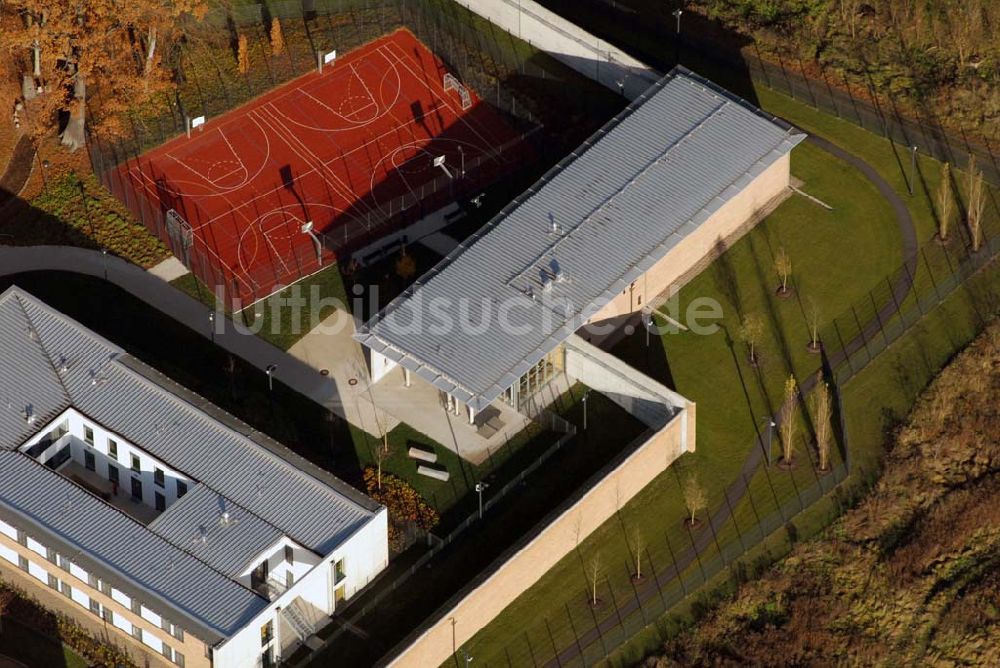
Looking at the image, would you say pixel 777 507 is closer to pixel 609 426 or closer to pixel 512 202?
pixel 609 426

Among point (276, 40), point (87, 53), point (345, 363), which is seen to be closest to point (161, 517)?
point (345, 363)

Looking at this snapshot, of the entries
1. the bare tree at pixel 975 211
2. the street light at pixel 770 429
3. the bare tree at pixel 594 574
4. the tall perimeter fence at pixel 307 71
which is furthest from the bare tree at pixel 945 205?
the bare tree at pixel 594 574

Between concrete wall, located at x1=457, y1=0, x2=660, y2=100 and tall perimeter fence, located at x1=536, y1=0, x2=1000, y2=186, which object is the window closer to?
concrete wall, located at x1=457, y1=0, x2=660, y2=100

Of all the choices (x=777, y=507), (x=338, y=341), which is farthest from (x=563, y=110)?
(x=777, y=507)

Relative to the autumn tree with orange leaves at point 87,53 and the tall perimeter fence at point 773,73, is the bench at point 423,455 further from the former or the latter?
the tall perimeter fence at point 773,73

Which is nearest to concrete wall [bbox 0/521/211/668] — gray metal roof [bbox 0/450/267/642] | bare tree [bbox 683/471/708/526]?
gray metal roof [bbox 0/450/267/642]

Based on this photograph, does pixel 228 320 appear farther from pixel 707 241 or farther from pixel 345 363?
pixel 707 241
